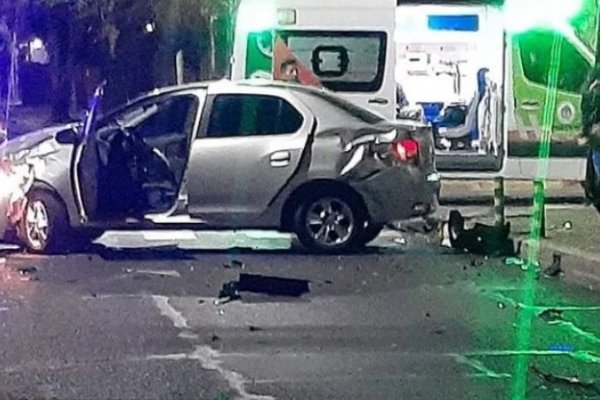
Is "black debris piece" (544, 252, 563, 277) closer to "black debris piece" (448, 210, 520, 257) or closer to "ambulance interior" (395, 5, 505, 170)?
"black debris piece" (448, 210, 520, 257)

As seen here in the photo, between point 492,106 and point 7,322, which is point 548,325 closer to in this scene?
point 7,322

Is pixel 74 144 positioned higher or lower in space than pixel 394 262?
higher

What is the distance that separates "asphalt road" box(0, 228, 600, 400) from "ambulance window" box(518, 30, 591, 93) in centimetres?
710

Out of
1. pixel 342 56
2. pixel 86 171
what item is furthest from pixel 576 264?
pixel 342 56

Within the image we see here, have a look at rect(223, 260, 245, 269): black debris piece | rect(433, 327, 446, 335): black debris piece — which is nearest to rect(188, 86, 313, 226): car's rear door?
rect(223, 260, 245, 269): black debris piece

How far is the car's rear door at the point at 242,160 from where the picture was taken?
52.2 feet

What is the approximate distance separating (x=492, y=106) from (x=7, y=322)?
12443mm

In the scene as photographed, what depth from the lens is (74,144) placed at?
15.7 metres

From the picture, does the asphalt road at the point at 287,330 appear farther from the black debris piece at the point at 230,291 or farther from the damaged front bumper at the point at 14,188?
the damaged front bumper at the point at 14,188

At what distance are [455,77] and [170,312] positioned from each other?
12.5 meters

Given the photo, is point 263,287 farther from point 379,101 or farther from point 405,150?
point 379,101

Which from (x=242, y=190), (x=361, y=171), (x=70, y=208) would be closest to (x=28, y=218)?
(x=70, y=208)

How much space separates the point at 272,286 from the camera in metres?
13.5

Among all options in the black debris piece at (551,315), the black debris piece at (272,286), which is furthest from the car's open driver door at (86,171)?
the black debris piece at (551,315)
